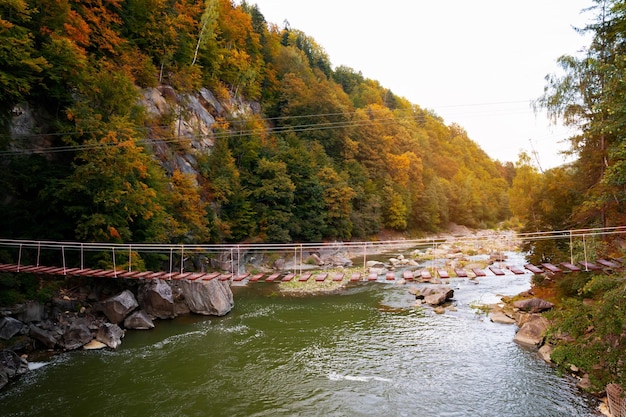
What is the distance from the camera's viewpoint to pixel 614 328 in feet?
19.9

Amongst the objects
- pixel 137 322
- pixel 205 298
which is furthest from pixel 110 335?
pixel 205 298

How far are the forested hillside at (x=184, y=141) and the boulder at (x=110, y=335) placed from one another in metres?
3.22

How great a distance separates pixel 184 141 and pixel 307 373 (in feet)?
56.3

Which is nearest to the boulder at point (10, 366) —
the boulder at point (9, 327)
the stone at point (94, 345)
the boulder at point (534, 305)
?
the boulder at point (9, 327)

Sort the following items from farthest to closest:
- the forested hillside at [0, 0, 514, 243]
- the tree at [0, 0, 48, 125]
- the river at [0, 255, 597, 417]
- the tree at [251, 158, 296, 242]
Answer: the tree at [251, 158, 296, 242]
the forested hillside at [0, 0, 514, 243]
the tree at [0, 0, 48, 125]
the river at [0, 255, 597, 417]

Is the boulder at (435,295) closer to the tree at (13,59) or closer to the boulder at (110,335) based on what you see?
the boulder at (110,335)

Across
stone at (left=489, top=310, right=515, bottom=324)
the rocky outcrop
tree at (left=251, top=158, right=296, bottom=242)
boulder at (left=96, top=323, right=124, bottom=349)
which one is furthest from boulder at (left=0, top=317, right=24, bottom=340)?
tree at (left=251, top=158, right=296, bottom=242)

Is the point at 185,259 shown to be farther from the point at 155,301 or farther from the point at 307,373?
the point at 307,373

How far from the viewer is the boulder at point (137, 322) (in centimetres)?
1293

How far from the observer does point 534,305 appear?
13453 mm

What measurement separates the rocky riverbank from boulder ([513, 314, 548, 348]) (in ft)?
35.1

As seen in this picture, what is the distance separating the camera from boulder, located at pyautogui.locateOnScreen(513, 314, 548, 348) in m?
11.2

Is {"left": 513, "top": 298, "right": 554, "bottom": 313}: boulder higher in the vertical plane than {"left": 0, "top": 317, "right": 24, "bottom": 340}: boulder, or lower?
lower

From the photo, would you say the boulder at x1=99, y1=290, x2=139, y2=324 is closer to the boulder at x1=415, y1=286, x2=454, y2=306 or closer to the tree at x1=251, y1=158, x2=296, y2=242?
the boulder at x1=415, y1=286, x2=454, y2=306
